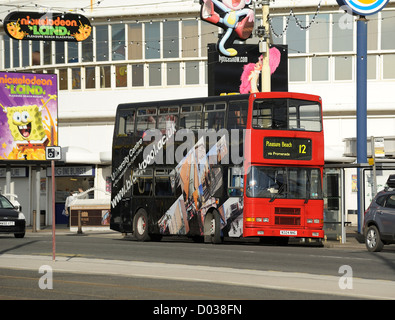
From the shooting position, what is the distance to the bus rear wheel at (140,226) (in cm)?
3300

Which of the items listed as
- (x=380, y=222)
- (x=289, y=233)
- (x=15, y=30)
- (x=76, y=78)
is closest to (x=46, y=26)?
(x=15, y=30)

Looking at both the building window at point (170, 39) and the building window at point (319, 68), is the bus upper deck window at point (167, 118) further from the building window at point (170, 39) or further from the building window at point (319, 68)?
the building window at point (319, 68)

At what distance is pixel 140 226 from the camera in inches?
1313

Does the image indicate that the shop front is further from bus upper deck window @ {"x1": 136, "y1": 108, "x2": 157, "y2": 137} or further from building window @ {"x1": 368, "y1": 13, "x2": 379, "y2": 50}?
bus upper deck window @ {"x1": 136, "y1": 108, "x2": 157, "y2": 137}

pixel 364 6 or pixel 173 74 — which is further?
pixel 173 74

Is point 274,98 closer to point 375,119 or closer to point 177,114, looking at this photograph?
point 177,114

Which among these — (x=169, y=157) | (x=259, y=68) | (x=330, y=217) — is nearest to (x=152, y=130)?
(x=169, y=157)

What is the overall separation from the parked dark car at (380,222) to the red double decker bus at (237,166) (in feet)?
11.2

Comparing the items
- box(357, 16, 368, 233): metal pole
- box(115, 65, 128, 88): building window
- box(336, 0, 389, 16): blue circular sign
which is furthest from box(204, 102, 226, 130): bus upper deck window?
box(115, 65, 128, 88): building window

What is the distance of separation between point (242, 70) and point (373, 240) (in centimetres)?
1945

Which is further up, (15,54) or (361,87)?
(15,54)

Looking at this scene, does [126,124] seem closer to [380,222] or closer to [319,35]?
[380,222]

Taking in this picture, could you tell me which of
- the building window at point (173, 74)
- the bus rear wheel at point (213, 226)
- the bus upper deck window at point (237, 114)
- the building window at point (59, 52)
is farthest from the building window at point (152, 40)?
the bus upper deck window at point (237, 114)

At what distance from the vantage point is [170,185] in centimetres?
3155
